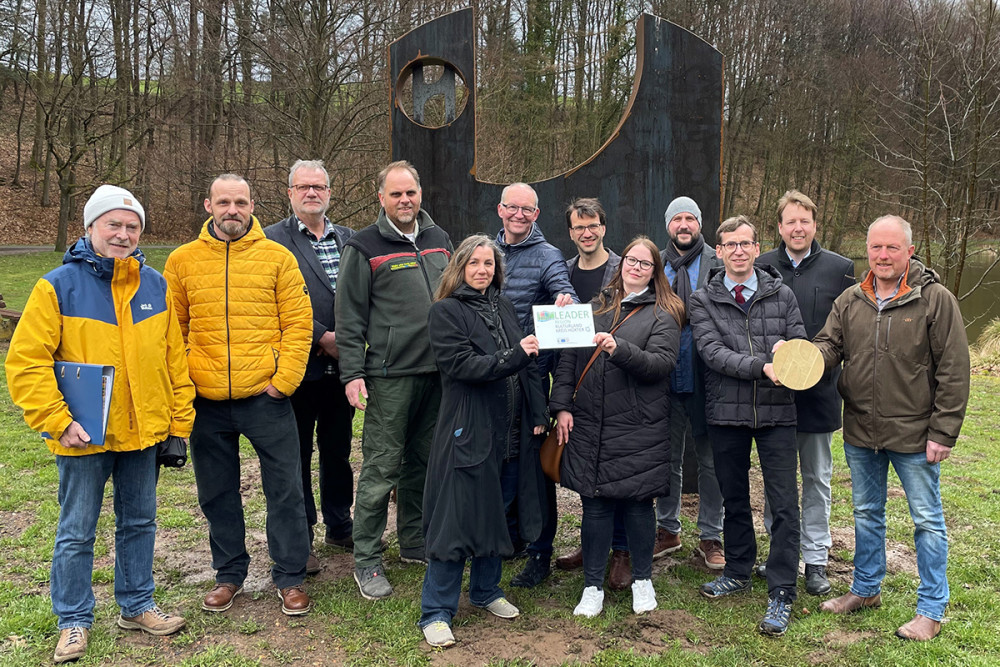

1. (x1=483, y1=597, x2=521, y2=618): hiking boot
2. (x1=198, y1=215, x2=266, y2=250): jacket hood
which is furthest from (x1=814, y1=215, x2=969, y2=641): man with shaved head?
(x1=198, y1=215, x2=266, y2=250): jacket hood

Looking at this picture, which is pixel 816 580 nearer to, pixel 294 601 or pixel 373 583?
pixel 373 583

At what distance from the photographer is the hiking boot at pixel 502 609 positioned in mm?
3418

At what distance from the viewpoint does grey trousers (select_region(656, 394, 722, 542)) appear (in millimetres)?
3959

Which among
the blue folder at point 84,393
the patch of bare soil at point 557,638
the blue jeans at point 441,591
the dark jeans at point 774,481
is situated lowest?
the patch of bare soil at point 557,638

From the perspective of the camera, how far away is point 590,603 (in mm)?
3434

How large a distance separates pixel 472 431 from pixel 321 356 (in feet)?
3.67

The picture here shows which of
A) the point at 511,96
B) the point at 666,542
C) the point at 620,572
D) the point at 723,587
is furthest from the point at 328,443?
the point at 511,96

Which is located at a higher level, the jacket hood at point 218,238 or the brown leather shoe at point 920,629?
the jacket hood at point 218,238

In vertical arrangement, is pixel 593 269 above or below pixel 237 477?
above

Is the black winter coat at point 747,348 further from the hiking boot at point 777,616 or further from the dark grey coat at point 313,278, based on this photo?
the dark grey coat at point 313,278

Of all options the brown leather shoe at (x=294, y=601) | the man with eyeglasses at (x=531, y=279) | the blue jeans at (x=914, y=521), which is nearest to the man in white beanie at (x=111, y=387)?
the brown leather shoe at (x=294, y=601)

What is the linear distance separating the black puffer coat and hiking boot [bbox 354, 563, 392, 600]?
108 centimetres

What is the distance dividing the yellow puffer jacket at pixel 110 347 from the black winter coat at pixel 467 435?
3.68 ft

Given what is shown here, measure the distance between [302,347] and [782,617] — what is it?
98.3 inches
